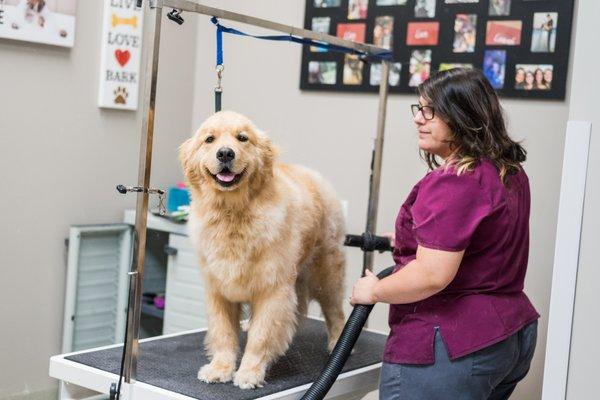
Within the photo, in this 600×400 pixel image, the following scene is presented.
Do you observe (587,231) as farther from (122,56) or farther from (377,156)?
(122,56)

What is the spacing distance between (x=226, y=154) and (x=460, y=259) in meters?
0.64

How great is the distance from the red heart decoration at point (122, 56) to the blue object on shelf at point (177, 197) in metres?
0.63

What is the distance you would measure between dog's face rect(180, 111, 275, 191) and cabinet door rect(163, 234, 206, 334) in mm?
1312

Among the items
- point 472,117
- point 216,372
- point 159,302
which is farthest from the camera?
point 159,302

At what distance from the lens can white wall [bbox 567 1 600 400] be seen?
177 centimetres

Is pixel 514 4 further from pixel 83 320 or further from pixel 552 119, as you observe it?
pixel 83 320

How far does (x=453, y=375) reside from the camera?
163 centimetres

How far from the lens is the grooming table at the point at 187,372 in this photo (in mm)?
1850

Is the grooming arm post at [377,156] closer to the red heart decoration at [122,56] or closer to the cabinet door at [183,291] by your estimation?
the cabinet door at [183,291]

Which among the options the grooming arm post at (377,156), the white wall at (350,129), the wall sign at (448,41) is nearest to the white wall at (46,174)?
the white wall at (350,129)

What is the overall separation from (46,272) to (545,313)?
2.09 m

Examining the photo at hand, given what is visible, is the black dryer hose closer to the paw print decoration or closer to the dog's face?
the dog's face

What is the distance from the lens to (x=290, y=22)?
339 cm

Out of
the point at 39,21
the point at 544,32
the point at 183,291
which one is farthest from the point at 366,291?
the point at 39,21
